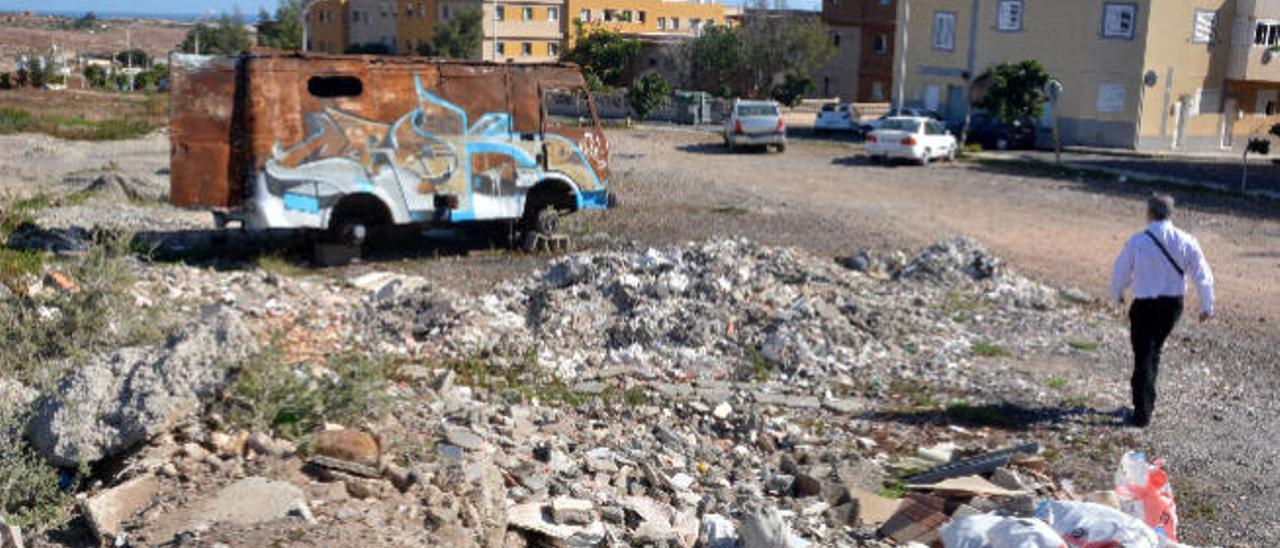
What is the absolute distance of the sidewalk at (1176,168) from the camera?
2894cm

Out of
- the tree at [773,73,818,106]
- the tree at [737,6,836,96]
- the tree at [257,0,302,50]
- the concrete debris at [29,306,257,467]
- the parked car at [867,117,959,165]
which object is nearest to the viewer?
the concrete debris at [29,306,257,467]

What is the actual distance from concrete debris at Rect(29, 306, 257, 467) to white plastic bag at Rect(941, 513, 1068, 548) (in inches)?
146

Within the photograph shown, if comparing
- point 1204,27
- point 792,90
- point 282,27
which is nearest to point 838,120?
point 792,90

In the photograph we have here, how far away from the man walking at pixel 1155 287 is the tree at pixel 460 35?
228ft

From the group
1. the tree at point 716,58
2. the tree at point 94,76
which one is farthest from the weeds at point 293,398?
the tree at point 94,76

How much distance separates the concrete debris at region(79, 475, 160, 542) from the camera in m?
5.07

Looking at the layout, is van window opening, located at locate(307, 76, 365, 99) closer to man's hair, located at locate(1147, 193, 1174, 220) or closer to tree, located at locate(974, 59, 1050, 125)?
man's hair, located at locate(1147, 193, 1174, 220)

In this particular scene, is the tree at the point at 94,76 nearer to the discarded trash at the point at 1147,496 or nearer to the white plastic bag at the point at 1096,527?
the discarded trash at the point at 1147,496

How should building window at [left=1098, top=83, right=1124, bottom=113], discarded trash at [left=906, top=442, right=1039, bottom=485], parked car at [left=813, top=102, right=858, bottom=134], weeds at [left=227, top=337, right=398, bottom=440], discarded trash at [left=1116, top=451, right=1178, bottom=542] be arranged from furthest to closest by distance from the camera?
parked car at [left=813, top=102, right=858, bottom=134] < building window at [left=1098, top=83, right=1124, bottom=113] < discarded trash at [left=906, top=442, right=1039, bottom=485] < discarded trash at [left=1116, top=451, right=1178, bottom=542] < weeds at [left=227, top=337, right=398, bottom=440]

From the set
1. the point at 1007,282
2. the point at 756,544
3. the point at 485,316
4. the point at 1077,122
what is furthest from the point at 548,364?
the point at 1077,122

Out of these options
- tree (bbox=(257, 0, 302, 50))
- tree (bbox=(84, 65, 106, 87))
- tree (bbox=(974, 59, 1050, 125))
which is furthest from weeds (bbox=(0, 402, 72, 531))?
tree (bbox=(257, 0, 302, 50))

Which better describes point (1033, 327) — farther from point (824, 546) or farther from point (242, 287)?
point (242, 287)

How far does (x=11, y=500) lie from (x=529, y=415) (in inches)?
141

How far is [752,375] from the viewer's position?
1051cm
